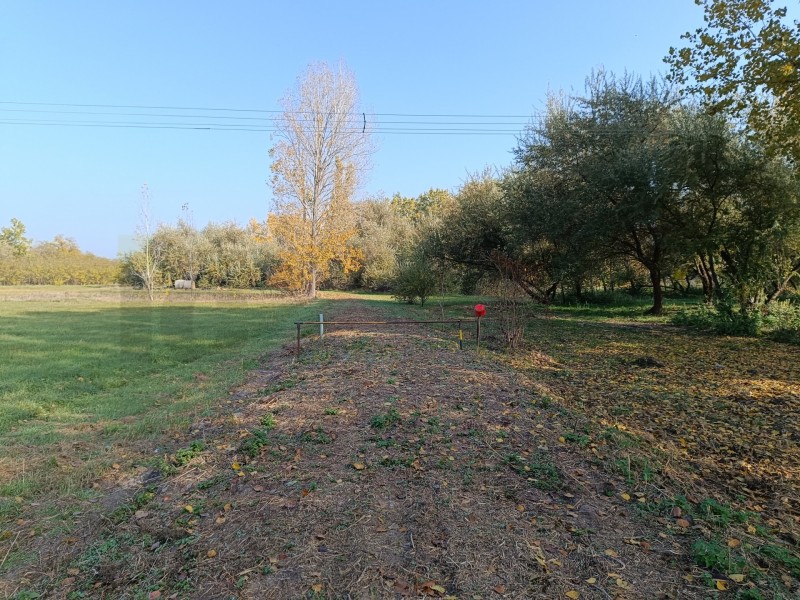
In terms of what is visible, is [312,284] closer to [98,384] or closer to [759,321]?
[98,384]

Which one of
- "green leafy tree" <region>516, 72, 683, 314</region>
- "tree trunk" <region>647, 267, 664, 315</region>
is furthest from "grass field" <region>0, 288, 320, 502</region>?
"tree trunk" <region>647, 267, 664, 315</region>

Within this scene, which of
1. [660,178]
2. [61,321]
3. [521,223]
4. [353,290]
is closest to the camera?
[660,178]

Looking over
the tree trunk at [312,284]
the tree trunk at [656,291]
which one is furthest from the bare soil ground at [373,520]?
the tree trunk at [312,284]

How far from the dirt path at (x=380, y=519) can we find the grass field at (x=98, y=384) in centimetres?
94

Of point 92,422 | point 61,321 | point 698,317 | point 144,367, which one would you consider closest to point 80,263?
point 61,321

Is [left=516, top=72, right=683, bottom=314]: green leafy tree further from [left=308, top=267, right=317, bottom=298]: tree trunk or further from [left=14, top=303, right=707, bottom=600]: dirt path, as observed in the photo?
[left=308, top=267, right=317, bottom=298]: tree trunk

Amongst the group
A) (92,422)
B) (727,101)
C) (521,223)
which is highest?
(727,101)

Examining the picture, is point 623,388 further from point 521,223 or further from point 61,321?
point 61,321

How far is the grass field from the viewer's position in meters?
4.36

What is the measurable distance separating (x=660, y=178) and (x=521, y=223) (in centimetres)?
543

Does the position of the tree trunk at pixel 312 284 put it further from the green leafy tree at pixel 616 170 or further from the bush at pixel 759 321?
the bush at pixel 759 321

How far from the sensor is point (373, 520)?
122 inches

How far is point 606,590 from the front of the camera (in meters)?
2.45

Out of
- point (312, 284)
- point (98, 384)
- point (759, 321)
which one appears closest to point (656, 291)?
point (759, 321)
